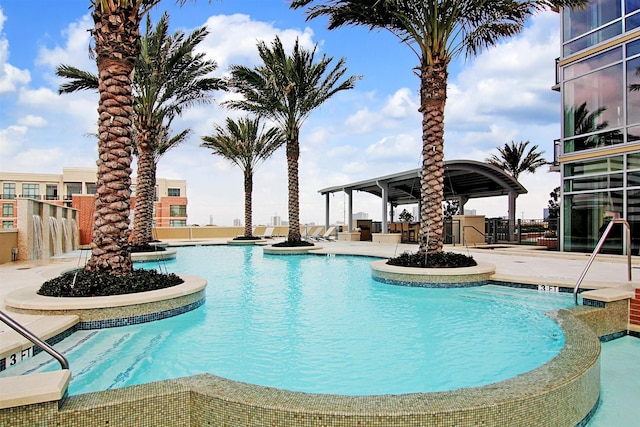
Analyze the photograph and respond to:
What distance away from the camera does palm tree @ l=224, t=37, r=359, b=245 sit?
57.2ft

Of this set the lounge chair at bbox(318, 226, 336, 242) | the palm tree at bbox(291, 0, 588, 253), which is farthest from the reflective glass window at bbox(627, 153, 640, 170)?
the lounge chair at bbox(318, 226, 336, 242)

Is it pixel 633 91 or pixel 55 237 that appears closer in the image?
pixel 633 91

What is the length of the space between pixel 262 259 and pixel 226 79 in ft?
26.7

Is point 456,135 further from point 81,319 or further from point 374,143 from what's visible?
point 81,319

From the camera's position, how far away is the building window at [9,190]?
188 ft

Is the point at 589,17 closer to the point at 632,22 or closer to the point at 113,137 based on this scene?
the point at 632,22

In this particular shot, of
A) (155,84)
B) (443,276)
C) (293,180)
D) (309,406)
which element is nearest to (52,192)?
(155,84)

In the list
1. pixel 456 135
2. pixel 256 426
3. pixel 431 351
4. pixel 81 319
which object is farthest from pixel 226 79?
pixel 256 426

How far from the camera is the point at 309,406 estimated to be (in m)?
2.73

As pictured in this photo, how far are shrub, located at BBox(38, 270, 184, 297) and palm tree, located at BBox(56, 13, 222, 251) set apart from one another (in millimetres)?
10167

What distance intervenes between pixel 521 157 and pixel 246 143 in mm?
21445

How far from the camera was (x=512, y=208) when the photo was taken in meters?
22.1

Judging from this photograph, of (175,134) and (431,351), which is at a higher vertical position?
(175,134)

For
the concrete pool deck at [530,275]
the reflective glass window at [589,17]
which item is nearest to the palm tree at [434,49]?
the concrete pool deck at [530,275]
